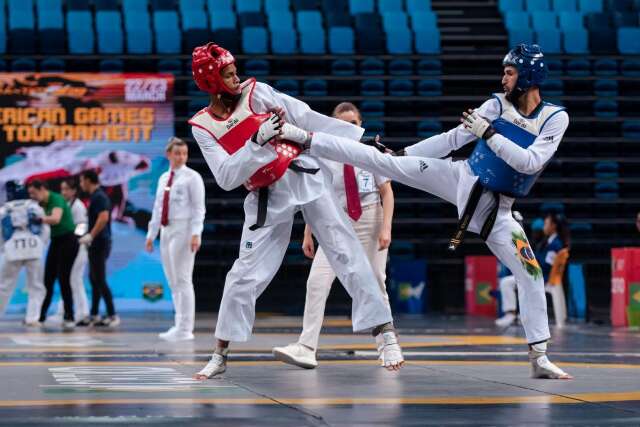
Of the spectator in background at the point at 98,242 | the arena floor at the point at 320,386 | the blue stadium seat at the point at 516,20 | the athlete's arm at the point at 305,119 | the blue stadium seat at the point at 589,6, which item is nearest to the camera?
the arena floor at the point at 320,386

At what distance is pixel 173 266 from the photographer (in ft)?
36.8

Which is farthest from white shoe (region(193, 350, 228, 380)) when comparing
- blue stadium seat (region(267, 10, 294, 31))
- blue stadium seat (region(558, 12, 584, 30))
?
blue stadium seat (region(558, 12, 584, 30))

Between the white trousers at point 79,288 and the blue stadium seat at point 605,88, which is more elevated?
the blue stadium seat at point 605,88

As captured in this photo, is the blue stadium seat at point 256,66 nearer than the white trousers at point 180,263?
No

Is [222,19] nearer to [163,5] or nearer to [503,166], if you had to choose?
[163,5]

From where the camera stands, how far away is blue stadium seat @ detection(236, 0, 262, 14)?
21.1 m

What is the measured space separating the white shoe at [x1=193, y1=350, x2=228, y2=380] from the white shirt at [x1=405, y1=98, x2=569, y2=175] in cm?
161

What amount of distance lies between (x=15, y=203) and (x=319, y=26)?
7.75 m

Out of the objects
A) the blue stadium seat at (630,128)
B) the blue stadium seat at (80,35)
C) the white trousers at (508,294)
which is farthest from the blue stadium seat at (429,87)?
the white trousers at (508,294)

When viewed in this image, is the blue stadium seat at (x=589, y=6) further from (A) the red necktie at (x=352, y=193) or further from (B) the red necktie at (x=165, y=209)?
(A) the red necktie at (x=352, y=193)

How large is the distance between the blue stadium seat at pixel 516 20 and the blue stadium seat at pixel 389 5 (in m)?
1.94

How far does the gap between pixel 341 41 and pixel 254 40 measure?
4.92 feet

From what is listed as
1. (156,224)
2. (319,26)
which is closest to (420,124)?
(319,26)

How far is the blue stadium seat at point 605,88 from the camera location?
20.6 metres
